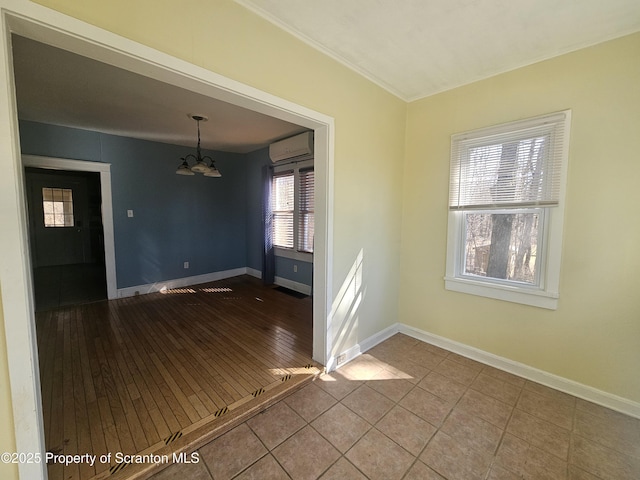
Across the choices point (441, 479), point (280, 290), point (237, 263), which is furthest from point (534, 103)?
point (237, 263)

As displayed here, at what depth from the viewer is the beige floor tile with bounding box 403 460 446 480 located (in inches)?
57.3

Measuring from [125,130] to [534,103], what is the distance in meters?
5.03

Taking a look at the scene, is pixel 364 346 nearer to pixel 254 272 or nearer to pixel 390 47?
pixel 390 47

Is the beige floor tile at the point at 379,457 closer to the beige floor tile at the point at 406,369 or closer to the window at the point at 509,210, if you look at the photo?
the beige floor tile at the point at 406,369

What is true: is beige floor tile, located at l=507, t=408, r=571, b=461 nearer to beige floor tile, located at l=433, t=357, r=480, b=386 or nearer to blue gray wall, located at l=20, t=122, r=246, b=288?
beige floor tile, located at l=433, t=357, r=480, b=386

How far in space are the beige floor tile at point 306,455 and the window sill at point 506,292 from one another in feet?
6.30

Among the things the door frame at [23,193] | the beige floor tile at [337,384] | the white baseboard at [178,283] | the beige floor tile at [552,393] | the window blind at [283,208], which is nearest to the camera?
the door frame at [23,193]

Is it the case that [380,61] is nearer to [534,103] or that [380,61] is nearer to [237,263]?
[534,103]

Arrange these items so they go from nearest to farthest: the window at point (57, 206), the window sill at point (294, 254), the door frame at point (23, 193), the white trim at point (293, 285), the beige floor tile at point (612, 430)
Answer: the door frame at point (23, 193) → the beige floor tile at point (612, 430) → the window sill at point (294, 254) → the white trim at point (293, 285) → the window at point (57, 206)

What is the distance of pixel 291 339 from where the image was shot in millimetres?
2957

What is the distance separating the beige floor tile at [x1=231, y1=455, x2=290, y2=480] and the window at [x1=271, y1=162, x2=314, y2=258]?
10.4 feet

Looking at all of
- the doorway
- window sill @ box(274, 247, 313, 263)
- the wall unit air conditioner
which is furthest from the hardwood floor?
the doorway

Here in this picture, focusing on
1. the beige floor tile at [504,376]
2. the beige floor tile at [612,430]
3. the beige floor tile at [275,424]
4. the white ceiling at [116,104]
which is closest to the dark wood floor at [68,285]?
the white ceiling at [116,104]

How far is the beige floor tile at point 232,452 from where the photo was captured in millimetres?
1496
